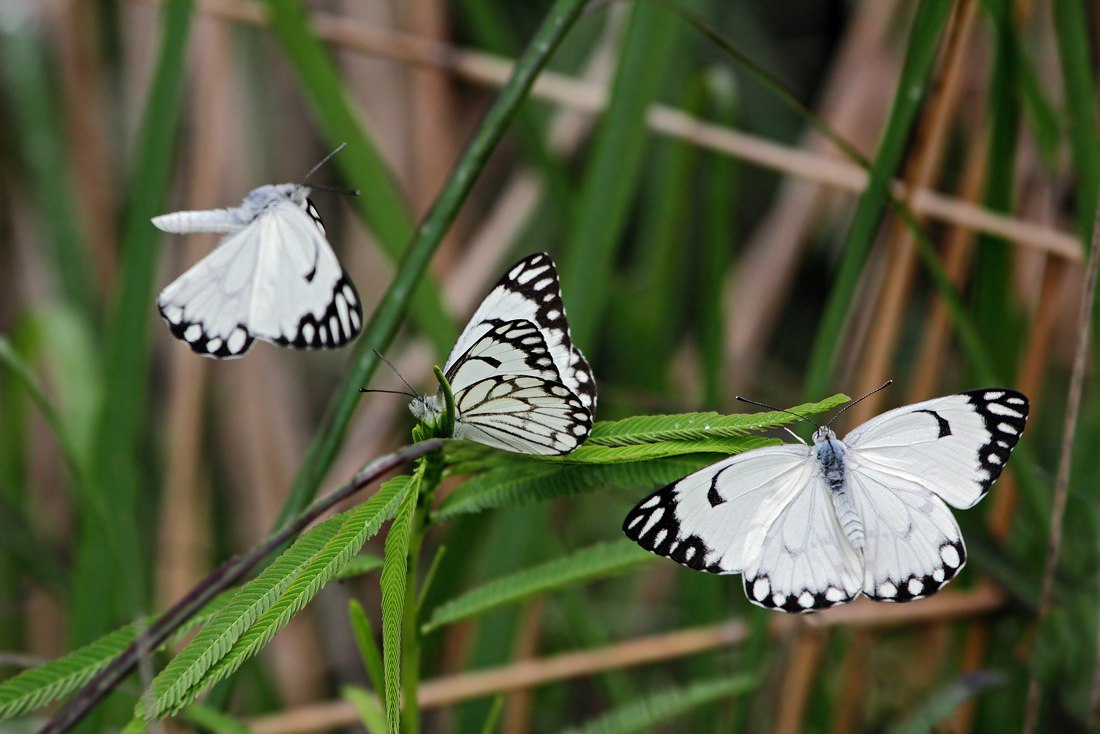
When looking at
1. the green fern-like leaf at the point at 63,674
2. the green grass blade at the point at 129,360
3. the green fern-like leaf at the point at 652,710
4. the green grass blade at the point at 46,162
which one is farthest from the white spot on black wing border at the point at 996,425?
the green grass blade at the point at 46,162

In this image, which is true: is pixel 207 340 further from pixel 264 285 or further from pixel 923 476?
pixel 923 476

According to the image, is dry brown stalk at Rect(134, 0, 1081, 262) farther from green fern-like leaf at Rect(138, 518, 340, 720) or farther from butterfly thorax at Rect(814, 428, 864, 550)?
green fern-like leaf at Rect(138, 518, 340, 720)

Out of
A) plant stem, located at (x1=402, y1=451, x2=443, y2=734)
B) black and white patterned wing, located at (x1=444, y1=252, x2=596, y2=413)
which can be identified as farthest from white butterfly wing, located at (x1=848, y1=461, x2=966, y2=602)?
plant stem, located at (x1=402, y1=451, x2=443, y2=734)

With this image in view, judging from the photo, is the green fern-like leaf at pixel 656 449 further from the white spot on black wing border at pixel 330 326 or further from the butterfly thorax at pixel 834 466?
the white spot on black wing border at pixel 330 326

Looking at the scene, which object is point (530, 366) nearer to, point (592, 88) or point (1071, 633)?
point (1071, 633)

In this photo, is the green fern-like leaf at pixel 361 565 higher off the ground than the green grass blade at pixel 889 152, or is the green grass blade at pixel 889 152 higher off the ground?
the green grass blade at pixel 889 152
